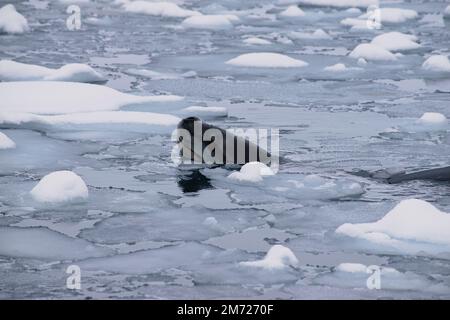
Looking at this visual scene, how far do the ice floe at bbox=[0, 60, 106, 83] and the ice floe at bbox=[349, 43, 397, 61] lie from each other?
3.62 m

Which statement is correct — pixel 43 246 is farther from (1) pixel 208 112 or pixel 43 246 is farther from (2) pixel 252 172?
(1) pixel 208 112

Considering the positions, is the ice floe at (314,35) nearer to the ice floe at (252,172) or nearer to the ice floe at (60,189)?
the ice floe at (252,172)

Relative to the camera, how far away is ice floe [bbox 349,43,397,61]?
1421cm

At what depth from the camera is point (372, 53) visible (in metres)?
14.3

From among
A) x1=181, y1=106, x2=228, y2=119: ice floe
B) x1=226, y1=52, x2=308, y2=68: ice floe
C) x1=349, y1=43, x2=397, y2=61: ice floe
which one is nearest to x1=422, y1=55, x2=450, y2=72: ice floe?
x1=349, y1=43, x2=397, y2=61: ice floe

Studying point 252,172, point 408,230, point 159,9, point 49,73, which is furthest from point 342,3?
point 408,230

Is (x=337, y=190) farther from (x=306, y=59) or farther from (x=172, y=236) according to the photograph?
(x=306, y=59)

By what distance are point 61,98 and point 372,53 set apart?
4957 mm

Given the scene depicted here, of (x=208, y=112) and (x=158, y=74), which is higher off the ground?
(x=158, y=74)

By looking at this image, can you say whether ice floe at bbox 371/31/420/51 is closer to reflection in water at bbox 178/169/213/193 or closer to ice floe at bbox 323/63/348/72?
ice floe at bbox 323/63/348/72

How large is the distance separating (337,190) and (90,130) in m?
2.89

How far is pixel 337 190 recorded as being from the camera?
7.65 m

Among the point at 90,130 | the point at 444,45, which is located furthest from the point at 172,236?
the point at 444,45

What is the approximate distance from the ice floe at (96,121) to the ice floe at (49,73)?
2.14 m
